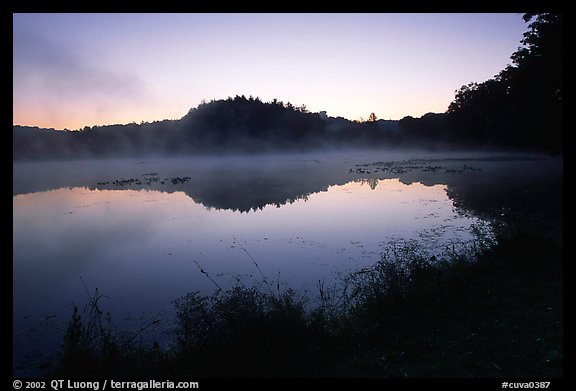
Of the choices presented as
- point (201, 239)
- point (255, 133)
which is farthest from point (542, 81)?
point (255, 133)

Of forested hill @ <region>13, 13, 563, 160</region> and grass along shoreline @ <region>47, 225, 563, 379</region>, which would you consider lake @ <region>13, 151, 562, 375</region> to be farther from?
forested hill @ <region>13, 13, 563, 160</region>

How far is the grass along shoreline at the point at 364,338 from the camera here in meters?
6.02

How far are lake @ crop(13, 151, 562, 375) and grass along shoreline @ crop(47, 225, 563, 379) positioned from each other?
4.78 ft

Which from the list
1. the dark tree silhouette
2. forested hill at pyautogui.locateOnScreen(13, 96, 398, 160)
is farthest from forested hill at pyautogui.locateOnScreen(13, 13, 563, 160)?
the dark tree silhouette

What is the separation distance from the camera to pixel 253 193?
29938 mm

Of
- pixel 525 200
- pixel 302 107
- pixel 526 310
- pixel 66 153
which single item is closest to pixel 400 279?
pixel 526 310

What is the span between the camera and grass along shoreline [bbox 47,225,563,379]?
602 cm

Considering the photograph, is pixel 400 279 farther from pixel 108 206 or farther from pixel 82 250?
pixel 108 206

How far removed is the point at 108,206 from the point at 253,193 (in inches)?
441

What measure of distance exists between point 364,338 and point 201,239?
10.7 metres

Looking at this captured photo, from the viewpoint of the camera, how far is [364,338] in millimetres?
7098

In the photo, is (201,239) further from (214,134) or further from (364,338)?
(214,134)

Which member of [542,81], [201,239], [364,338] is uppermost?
[542,81]

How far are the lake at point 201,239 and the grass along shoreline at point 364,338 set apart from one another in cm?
146
